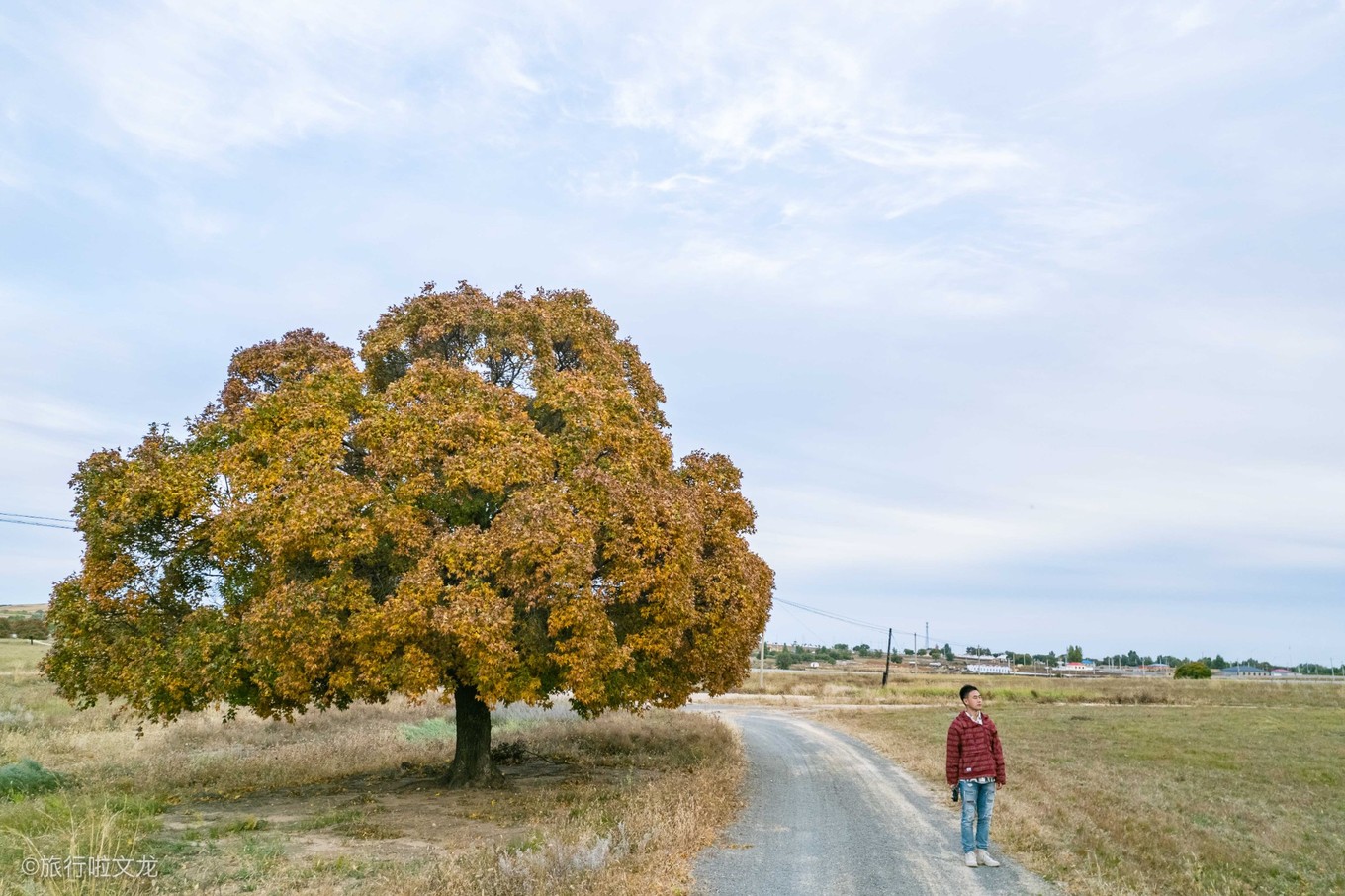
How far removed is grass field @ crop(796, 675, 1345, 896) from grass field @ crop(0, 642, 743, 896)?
5.54m

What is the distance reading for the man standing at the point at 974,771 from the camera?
11953mm

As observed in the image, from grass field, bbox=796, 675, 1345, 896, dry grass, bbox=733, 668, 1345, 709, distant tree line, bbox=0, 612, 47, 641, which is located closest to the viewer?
grass field, bbox=796, 675, 1345, 896

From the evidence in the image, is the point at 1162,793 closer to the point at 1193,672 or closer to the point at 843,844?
the point at 843,844

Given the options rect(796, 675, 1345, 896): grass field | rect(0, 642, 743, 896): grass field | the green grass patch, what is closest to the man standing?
rect(796, 675, 1345, 896): grass field

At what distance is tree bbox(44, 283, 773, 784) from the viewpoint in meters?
14.7

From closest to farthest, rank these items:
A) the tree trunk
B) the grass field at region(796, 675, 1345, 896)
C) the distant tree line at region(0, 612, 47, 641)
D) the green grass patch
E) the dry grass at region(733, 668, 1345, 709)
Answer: the grass field at region(796, 675, 1345, 896) < the green grass patch < the tree trunk < the dry grass at region(733, 668, 1345, 709) < the distant tree line at region(0, 612, 47, 641)

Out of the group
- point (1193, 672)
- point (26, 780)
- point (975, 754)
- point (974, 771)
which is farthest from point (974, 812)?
point (1193, 672)

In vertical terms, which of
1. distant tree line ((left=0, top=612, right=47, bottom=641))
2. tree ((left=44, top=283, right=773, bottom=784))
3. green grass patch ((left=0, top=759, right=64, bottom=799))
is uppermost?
tree ((left=44, top=283, right=773, bottom=784))

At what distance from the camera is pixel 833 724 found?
1613 inches

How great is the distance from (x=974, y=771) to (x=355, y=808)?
1104cm

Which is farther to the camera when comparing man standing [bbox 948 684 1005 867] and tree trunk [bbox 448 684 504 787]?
tree trunk [bbox 448 684 504 787]

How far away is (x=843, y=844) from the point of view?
13227mm

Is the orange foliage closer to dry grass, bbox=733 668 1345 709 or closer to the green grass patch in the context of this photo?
the green grass patch

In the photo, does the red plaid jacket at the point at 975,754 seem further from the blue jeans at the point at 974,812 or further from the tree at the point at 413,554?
the tree at the point at 413,554
